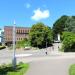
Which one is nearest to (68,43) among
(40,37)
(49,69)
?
(40,37)

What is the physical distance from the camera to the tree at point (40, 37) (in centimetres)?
10212

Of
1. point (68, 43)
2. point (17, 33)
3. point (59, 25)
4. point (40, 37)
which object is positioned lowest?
point (68, 43)

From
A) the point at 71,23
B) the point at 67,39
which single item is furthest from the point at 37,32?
the point at 67,39

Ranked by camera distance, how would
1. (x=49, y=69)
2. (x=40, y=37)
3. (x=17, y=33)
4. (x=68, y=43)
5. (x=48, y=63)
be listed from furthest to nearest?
(x=17, y=33) < (x=40, y=37) < (x=68, y=43) < (x=48, y=63) < (x=49, y=69)

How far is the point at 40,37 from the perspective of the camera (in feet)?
335

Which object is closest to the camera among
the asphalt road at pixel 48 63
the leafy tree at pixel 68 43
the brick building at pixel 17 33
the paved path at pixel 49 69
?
the paved path at pixel 49 69

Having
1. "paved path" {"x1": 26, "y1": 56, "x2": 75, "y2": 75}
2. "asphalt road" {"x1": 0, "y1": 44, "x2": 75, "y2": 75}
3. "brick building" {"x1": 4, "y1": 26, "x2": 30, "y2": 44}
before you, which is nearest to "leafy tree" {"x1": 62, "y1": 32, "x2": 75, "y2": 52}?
"asphalt road" {"x1": 0, "y1": 44, "x2": 75, "y2": 75}

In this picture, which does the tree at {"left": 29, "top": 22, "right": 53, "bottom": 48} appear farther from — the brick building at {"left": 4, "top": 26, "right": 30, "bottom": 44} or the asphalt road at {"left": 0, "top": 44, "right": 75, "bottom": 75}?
the asphalt road at {"left": 0, "top": 44, "right": 75, "bottom": 75}

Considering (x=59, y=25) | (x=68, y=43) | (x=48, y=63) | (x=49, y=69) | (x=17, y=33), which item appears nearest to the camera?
(x=49, y=69)

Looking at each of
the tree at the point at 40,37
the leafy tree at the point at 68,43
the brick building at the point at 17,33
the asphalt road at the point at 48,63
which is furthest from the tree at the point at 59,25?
the asphalt road at the point at 48,63

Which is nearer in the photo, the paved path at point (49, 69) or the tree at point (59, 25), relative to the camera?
the paved path at point (49, 69)

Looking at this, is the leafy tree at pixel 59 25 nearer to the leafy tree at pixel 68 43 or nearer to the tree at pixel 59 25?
the tree at pixel 59 25

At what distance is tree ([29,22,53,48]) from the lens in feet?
335

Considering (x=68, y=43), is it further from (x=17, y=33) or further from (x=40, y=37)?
(x=17, y=33)
